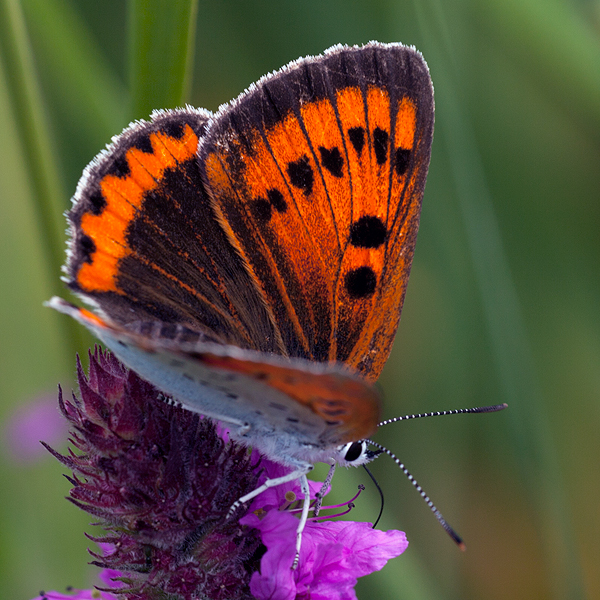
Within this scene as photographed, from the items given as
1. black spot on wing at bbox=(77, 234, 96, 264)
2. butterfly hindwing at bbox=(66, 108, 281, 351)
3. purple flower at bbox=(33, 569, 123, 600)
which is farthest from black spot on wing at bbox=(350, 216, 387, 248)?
purple flower at bbox=(33, 569, 123, 600)

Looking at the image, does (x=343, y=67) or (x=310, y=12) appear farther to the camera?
(x=310, y=12)

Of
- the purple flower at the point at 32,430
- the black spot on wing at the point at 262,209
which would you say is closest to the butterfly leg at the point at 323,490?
the black spot on wing at the point at 262,209

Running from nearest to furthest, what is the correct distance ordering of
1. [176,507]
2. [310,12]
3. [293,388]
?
[293,388] < [176,507] < [310,12]

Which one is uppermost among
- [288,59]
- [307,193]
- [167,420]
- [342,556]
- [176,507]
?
[288,59]

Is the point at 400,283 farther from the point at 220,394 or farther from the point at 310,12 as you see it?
the point at 310,12

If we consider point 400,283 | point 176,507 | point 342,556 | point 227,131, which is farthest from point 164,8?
point 342,556

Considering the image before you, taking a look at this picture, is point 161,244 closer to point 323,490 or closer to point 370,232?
point 370,232
